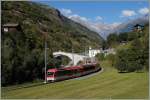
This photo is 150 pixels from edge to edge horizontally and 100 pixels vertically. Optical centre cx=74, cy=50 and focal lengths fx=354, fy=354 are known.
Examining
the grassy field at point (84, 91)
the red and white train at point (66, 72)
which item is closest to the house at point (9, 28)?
the red and white train at point (66, 72)

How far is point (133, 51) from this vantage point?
5928cm

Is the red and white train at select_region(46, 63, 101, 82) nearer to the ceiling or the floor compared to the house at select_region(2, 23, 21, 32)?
nearer to the floor

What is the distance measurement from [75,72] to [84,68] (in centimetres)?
627

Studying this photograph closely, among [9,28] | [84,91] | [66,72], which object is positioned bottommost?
[66,72]

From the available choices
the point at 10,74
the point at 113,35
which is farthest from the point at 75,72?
the point at 113,35

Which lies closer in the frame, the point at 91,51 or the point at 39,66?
the point at 39,66

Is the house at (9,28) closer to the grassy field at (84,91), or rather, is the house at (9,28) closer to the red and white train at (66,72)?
the red and white train at (66,72)

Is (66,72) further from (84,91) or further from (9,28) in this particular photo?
(84,91)

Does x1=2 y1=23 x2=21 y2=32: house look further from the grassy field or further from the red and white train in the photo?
the grassy field

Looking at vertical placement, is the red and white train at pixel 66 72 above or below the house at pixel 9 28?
below

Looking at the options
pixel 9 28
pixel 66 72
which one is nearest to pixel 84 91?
pixel 66 72

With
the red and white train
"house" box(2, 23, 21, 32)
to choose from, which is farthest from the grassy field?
"house" box(2, 23, 21, 32)

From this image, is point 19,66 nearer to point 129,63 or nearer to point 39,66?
point 39,66

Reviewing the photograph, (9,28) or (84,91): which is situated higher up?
(9,28)
